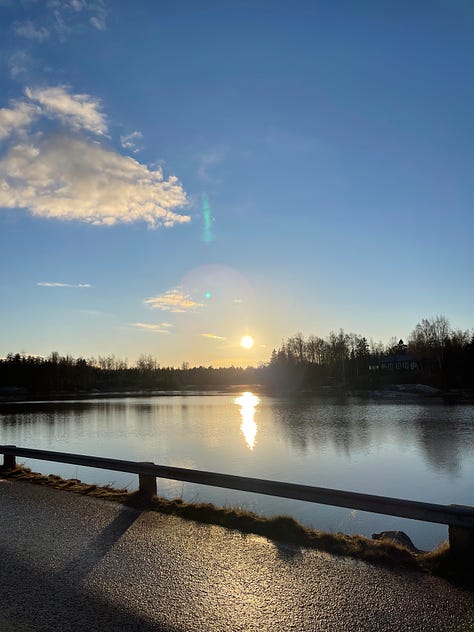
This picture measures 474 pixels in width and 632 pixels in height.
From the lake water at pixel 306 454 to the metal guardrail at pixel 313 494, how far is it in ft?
11.3

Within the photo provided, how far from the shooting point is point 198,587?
4.65 metres

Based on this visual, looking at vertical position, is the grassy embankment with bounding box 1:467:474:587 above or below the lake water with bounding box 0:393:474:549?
above

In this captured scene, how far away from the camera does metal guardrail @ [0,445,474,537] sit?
5215mm

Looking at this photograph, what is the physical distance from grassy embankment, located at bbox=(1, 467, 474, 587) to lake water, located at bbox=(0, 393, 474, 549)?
3527mm

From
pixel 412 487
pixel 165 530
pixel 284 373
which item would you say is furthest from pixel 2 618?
pixel 284 373

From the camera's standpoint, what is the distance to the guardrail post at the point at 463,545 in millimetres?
5082

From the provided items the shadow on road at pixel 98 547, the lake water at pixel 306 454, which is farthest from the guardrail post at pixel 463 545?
the lake water at pixel 306 454

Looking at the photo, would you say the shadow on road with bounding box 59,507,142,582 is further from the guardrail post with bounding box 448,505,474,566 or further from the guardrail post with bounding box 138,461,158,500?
the guardrail post with bounding box 448,505,474,566

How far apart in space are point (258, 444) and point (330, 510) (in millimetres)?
13091

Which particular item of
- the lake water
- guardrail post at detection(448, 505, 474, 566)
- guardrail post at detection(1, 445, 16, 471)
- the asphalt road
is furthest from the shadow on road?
guardrail post at detection(1, 445, 16, 471)

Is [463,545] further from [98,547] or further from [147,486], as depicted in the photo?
[147,486]

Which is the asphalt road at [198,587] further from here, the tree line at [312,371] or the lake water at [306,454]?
the tree line at [312,371]

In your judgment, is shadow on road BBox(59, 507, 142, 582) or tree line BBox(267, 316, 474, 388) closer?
shadow on road BBox(59, 507, 142, 582)

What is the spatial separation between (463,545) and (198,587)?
2849 mm
